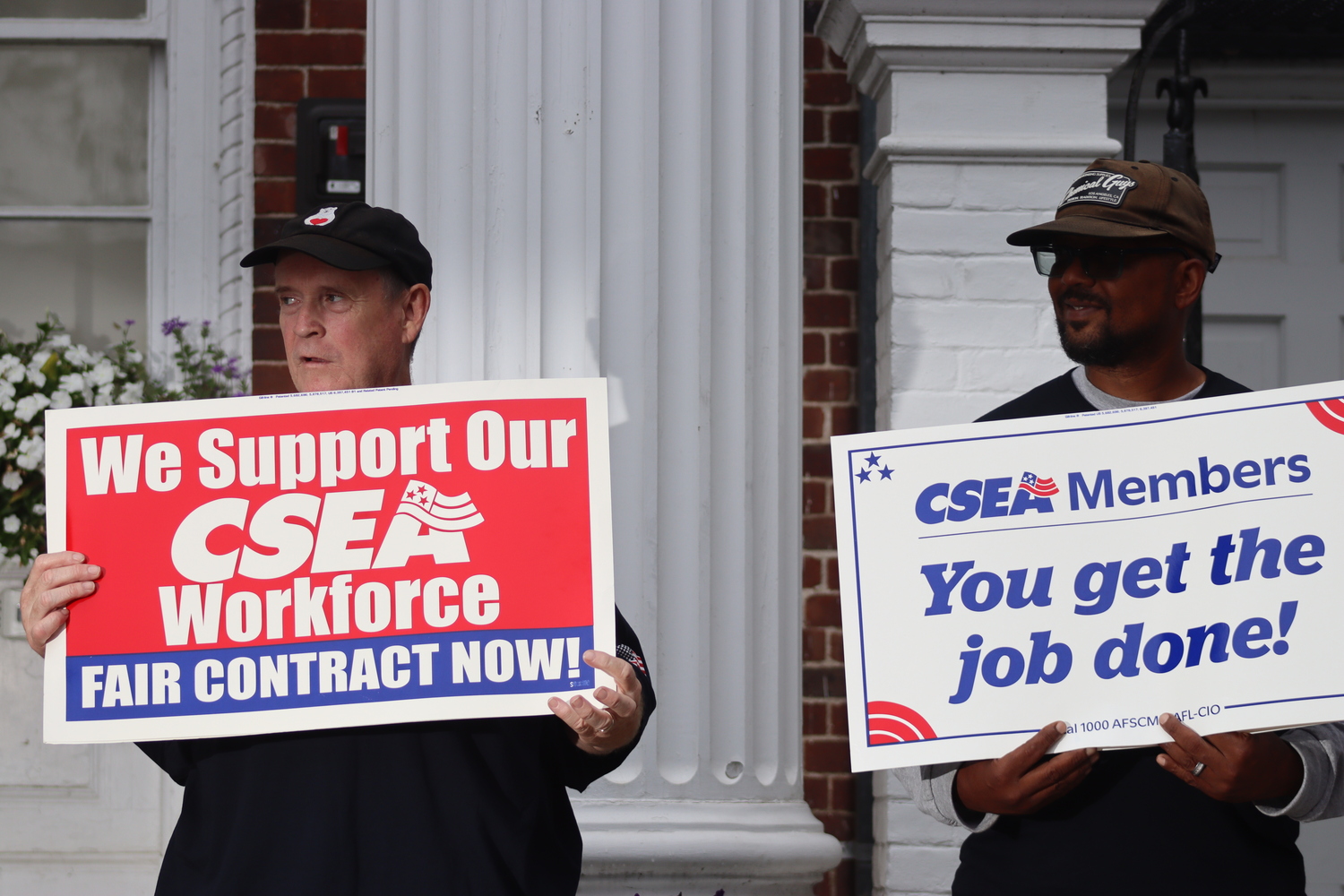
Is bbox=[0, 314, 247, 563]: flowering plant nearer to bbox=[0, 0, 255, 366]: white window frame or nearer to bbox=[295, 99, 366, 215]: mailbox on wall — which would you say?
bbox=[0, 0, 255, 366]: white window frame

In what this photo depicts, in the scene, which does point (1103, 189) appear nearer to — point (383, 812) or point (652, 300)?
point (652, 300)

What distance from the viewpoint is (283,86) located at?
3.53 metres

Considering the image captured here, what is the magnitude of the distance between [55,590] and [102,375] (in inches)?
69.8

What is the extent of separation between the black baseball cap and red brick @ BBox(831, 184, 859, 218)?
2.00m

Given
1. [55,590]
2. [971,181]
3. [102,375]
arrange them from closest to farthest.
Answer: [55,590], [971,181], [102,375]

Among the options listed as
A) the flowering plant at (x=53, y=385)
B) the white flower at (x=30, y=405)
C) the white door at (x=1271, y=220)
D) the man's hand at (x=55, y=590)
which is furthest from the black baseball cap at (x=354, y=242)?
the white door at (x=1271, y=220)

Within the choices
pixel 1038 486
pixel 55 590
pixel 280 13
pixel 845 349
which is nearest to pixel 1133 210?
pixel 1038 486

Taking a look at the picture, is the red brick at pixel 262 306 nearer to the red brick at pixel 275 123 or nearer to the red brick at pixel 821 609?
the red brick at pixel 275 123

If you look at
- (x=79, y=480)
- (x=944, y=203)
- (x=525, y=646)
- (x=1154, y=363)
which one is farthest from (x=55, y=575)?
(x=944, y=203)

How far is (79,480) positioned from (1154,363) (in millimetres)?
1454

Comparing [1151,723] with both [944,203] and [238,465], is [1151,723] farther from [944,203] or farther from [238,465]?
[944,203]

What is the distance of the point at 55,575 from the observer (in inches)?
61.6

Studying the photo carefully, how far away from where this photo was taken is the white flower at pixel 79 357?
3.20 metres

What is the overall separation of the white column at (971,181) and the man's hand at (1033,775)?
1173mm
